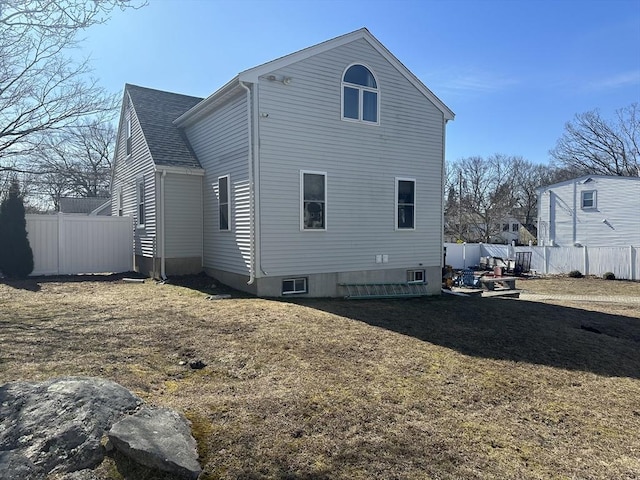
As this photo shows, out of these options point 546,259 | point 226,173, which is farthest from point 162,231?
point 546,259

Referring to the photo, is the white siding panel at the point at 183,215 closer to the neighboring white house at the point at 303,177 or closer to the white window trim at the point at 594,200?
the neighboring white house at the point at 303,177

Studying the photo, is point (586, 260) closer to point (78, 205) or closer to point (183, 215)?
point (183, 215)

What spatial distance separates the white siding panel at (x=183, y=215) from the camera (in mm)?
12422

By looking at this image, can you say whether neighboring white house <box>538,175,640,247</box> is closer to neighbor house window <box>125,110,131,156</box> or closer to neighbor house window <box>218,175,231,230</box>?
neighbor house window <box>218,175,231,230</box>

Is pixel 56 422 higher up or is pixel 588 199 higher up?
pixel 588 199

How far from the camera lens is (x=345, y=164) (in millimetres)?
11430

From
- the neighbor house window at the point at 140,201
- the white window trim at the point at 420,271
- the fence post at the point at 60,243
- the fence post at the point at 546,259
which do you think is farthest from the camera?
the fence post at the point at 546,259

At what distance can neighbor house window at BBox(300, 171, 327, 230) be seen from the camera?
10719 millimetres

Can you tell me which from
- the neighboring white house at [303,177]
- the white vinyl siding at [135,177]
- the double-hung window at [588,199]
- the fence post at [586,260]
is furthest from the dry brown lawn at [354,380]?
the double-hung window at [588,199]

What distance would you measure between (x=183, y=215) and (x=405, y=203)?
6.71 metres

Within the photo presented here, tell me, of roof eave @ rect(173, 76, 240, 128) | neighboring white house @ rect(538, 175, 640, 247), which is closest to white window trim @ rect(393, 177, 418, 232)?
roof eave @ rect(173, 76, 240, 128)

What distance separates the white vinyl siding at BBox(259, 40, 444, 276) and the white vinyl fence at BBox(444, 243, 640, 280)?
13007 millimetres

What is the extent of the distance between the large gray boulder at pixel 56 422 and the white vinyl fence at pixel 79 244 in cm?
1156

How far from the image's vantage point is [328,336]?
6719 mm
